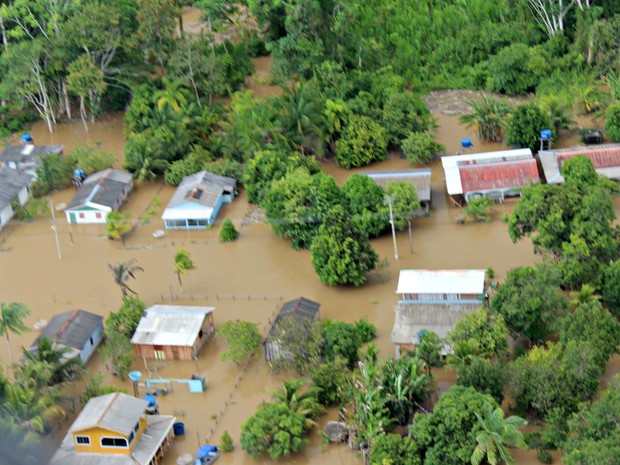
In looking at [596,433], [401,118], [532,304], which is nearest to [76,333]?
[532,304]

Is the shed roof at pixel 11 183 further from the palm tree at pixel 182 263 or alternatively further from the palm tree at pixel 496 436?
the palm tree at pixel 496 436

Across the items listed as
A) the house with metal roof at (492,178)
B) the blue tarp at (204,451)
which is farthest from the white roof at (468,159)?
the blue tarp at (204,451)

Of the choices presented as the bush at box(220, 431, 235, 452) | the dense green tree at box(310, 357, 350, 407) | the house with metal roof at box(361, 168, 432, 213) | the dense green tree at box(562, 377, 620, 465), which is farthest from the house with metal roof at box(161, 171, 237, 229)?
the dense green tree at box(562, 377, 620, 465)

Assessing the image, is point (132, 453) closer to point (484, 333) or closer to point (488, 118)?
point (484, 333)

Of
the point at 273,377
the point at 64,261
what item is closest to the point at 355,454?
the point at 273,377

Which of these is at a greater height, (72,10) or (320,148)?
(72,10)

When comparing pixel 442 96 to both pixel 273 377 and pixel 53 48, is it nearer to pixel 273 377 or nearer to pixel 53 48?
pixel 53 48
